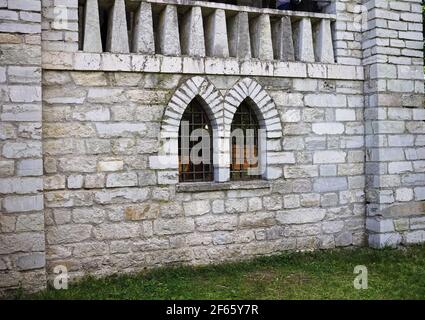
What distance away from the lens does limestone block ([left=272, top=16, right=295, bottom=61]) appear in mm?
6441

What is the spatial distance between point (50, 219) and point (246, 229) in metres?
2.59

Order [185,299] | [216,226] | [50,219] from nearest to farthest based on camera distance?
1. [185,299]
2. [50,219]
3. [216,226]

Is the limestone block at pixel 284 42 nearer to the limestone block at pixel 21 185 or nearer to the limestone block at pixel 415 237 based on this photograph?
the limestone block at pixel 415 237

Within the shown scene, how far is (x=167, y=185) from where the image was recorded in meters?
5.79

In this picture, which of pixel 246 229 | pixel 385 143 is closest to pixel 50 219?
pixel 246 229

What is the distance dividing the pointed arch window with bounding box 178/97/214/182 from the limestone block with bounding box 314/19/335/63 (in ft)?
6.69

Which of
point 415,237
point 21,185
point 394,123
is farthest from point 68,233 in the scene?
point 415,237

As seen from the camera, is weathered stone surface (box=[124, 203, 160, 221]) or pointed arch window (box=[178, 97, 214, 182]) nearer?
weathered stone surface (box=[124, 203, 160, 221])

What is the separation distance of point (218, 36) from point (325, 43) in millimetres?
1723

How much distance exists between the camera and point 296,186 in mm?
6430

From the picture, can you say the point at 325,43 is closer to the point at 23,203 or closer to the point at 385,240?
the point at 385,240

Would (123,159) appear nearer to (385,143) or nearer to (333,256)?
(333,256)

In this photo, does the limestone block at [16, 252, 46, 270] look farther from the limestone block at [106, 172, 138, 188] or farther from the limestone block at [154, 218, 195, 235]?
the limestone block at [154, 218, 195, 235]

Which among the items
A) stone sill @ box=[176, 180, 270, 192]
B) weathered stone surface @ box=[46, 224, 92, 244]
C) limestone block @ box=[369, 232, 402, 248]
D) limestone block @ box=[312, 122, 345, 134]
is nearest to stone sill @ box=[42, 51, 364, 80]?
limestone block @ box=[312, 122, 345, 134]
